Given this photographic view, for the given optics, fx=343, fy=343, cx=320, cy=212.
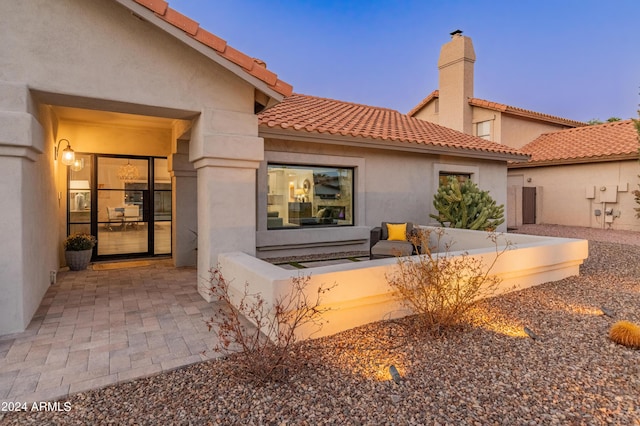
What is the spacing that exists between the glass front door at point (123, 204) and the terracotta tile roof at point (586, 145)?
1730 centimetres

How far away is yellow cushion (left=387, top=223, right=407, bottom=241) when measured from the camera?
849 centimetres

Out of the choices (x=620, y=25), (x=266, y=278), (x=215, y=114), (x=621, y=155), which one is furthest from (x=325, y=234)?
(x=620, y=25)

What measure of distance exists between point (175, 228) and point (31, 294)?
152 inches

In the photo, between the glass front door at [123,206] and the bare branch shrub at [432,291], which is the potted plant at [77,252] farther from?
the bare branch shrub at [432,291]

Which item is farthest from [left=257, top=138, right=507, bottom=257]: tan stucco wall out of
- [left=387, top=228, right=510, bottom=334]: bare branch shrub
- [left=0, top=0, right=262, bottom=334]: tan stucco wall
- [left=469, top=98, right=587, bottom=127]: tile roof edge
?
[left=469, top=98, right=587, bottom=127]: tile roof edge

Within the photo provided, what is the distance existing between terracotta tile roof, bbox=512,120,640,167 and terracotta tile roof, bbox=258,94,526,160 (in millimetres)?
5512

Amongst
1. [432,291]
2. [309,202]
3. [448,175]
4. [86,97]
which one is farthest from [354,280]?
[448,175]

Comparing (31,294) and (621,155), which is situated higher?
(621,155)

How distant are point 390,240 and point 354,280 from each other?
433 cm

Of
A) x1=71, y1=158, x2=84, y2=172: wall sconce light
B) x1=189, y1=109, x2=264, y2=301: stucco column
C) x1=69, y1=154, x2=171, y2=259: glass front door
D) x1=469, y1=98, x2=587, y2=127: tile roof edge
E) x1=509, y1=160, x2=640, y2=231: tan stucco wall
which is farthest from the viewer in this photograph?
x1=469, y1=98, x2=587, y2=127: tile roof edge

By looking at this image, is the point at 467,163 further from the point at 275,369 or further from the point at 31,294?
the point at 31,294

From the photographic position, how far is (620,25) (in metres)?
39.6

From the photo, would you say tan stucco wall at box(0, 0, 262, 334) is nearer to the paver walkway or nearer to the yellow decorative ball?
the paver walkway

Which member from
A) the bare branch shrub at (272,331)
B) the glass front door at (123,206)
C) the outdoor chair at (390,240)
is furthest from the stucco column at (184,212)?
the outdoor chair at (390,240)
